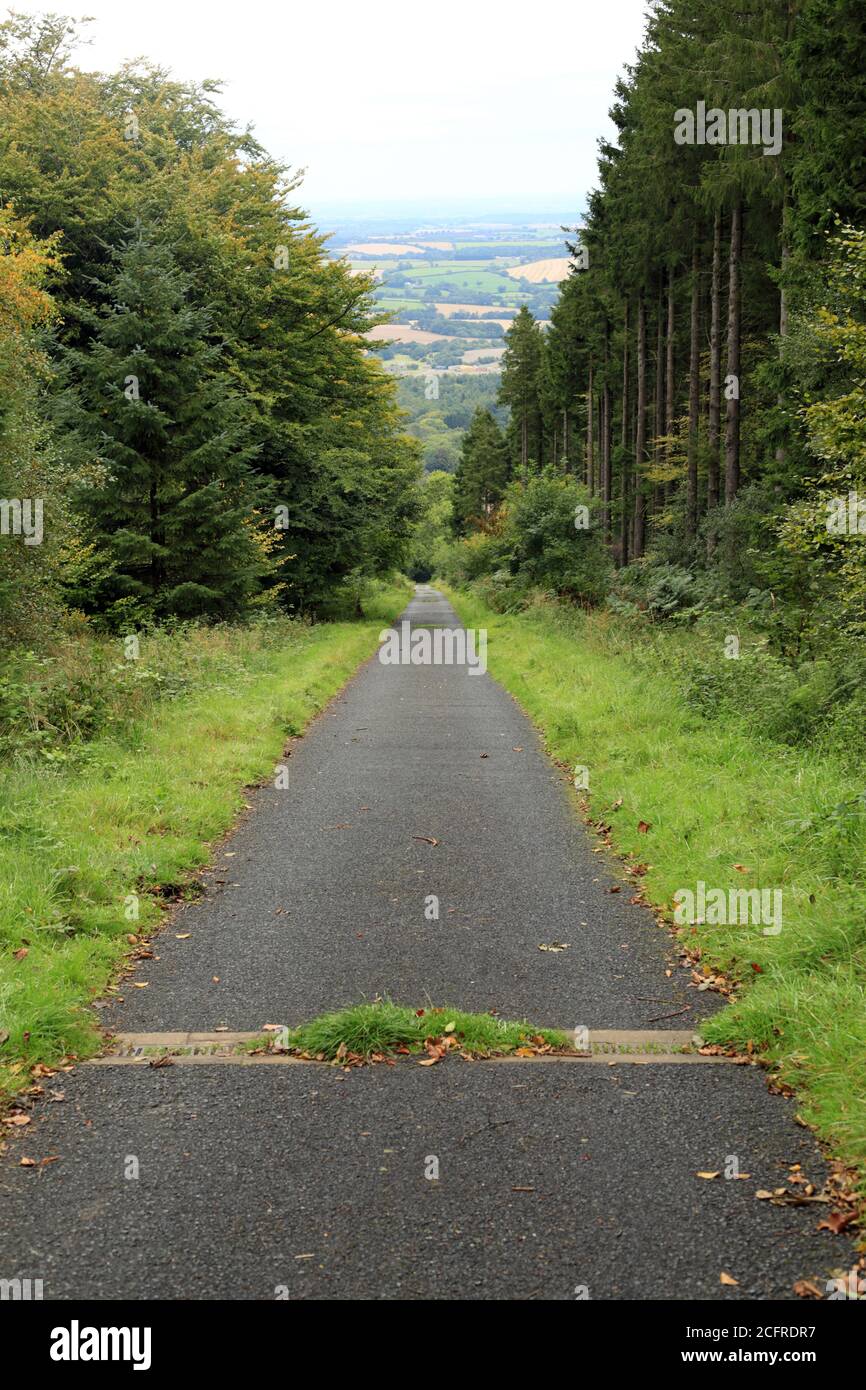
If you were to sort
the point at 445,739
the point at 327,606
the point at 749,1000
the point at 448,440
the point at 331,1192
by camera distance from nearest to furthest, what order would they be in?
the point at 331,1192 → the point at 749,1000 → the point at 445,739 → the point at 327,606 → the point at 448,440

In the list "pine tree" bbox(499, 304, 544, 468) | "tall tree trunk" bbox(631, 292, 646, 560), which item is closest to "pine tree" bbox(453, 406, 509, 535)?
"pine tree" bbox(499, 304, 544, 468)

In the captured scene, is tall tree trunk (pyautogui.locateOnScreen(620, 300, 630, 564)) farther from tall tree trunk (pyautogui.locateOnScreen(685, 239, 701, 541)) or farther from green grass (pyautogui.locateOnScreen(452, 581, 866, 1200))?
green grass (pyautogui.locateOnScreen(452, 581, 866, 1200))

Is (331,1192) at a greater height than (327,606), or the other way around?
(327,606)

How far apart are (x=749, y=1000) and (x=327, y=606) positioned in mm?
30849

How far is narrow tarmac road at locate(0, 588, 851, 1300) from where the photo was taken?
3.32 m

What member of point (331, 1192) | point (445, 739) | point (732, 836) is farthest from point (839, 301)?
point (331, 1192)

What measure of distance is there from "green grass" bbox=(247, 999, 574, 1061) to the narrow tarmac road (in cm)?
19

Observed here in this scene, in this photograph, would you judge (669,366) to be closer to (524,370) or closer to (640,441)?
(640,441)

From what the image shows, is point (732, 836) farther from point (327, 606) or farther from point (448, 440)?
point (448, 440)

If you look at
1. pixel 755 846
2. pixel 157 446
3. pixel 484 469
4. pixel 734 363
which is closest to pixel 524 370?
pixel 484 469

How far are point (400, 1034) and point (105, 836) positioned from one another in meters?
3.76

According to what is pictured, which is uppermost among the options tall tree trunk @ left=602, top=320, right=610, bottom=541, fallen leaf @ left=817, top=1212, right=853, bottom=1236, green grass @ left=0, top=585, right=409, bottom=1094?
tall tree trunk @ left=602, top=320, right=610, bottom=541

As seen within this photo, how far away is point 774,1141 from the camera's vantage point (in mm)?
4055

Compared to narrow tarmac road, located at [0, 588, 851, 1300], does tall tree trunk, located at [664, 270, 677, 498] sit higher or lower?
higher
